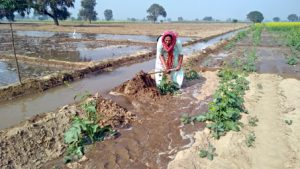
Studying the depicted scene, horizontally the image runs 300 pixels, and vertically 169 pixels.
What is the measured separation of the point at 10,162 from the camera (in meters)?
4.68

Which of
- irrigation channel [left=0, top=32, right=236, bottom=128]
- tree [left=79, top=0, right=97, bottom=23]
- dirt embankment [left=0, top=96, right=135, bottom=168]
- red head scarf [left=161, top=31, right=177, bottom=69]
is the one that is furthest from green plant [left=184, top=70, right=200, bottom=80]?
tree [left=79, top=0, right=97, bottom=23]

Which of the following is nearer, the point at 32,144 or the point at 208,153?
the point at 208,153

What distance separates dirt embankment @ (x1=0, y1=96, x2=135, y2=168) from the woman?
8.68 ft

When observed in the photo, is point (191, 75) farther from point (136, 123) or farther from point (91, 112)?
point (91, 112)

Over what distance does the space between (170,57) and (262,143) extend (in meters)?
4.11

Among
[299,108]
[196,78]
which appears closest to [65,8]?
[196,78]

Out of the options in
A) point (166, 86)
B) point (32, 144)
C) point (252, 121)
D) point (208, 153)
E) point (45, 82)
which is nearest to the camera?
point (208, 153)

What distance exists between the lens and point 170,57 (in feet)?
28.6

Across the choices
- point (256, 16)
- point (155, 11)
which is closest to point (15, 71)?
point (155, 11)

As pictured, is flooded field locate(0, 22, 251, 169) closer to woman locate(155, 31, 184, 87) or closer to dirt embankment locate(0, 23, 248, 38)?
woman locate(155, 31, 184, 87)

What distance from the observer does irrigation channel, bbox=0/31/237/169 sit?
4906mm

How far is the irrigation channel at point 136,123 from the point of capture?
4906 mm

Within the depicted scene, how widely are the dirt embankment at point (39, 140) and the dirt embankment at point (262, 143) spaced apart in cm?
197

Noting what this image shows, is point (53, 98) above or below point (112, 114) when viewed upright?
below
